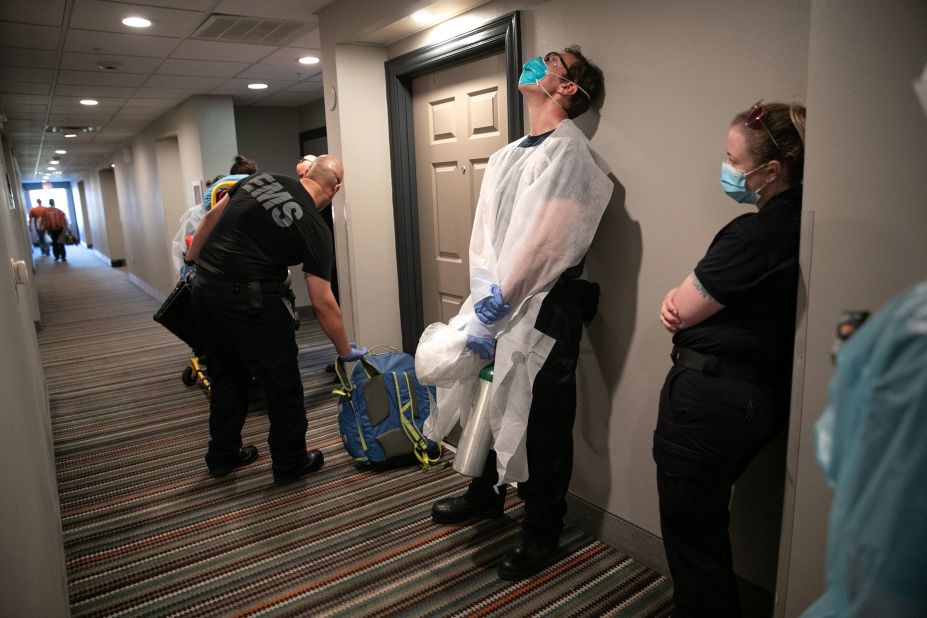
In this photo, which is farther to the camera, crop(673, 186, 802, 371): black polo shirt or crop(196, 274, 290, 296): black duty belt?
crop(196, 274, 290, 296): black duty belt

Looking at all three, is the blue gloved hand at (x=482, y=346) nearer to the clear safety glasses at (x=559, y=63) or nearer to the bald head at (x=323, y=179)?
the clear safety glasses at (x=559, y=63)

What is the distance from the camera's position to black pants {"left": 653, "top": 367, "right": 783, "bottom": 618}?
145cm

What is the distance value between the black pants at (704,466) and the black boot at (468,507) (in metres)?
0.90

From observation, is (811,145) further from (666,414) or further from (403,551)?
(403,551)

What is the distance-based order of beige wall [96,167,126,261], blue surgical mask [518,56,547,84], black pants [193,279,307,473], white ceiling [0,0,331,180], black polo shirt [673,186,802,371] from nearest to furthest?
1. black polo shirt [673,186,802,371]
2. blue surgical mask [518,56,547,84]
3. black pants [193,279,307,473]
4. white ceiling [0,0,331,180]
5. beige wall [96,167,126,261]

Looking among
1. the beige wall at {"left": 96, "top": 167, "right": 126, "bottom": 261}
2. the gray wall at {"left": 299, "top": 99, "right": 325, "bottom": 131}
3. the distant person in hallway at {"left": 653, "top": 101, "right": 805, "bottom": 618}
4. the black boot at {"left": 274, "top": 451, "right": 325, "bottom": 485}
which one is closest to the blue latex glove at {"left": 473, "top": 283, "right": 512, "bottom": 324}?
the distant person in hallway at {"left": 653, "top": 101, "right": 805, "bottom": 618}

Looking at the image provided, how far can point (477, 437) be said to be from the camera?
2145 millimetres

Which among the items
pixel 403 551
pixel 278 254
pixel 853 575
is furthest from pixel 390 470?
pixel 853 575

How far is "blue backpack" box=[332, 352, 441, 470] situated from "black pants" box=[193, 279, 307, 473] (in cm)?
25

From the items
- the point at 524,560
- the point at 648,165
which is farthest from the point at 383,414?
the point at 648,165

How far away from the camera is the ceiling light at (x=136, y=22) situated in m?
3.31

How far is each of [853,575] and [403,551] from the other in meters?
1.79

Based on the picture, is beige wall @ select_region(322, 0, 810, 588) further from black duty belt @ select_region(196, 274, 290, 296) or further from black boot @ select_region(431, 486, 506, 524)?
black duty belt @ select_region(196, 274, 290, 296)

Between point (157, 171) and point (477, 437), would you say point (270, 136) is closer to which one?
point (157, 171)
